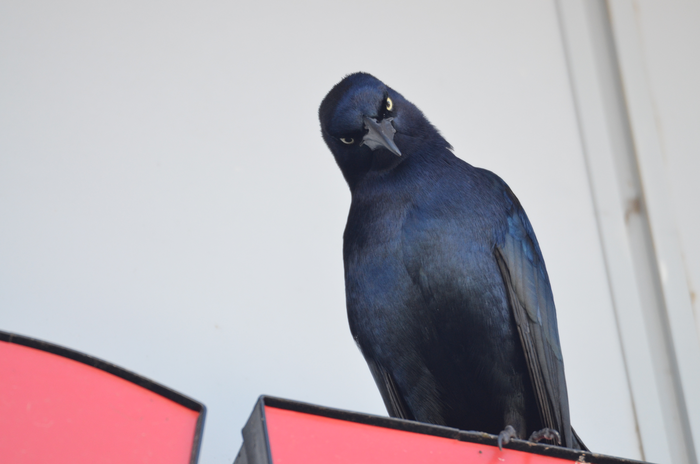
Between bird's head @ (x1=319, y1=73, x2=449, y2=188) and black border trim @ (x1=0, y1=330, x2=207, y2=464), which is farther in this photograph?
bird's head @ (x1=319, y1=73, x2=449, y2=188)

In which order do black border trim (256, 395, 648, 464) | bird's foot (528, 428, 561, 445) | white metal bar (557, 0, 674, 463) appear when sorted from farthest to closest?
white metal bar (557, 0, 674, 463) → bird's foot (528, 428, 561, 445) → black border trim (256, 395, 648, 464)

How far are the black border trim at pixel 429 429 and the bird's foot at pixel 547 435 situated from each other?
0.28 metres

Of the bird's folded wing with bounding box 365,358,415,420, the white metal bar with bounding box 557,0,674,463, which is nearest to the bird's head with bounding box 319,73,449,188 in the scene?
the bird's folded wing with bounding box 365,358,415,420

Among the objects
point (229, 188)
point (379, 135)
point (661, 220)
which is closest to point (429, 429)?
point (379, 135)

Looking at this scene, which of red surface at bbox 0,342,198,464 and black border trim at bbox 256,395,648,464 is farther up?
red surface at bbox 0,342,198,464

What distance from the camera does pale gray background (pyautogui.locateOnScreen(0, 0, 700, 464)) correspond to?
1271 millimetres

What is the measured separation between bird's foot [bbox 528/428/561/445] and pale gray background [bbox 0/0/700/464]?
0.95ft

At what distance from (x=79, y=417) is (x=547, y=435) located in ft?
2.78

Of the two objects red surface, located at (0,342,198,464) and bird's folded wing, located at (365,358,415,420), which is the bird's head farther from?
red surface, located at (0,342,198,464)

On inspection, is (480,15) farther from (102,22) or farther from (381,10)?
(102,22)

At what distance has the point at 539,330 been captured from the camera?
51.8 inches

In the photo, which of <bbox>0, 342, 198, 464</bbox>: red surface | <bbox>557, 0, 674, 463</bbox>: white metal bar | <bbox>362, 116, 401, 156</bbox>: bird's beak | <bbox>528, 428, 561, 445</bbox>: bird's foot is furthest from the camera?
<bbox>557, 0, 674, 463</bbox>: white metal bar

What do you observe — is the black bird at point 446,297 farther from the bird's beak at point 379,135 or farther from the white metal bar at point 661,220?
the white metal bar at point 661,220

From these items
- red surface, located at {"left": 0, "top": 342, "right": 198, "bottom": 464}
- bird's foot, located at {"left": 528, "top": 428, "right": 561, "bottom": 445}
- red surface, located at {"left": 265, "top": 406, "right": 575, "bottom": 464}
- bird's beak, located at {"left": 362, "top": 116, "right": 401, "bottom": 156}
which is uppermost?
bird's beak, located at {"left": 362, "top": 116, "right": 401, "bottom": 156}
